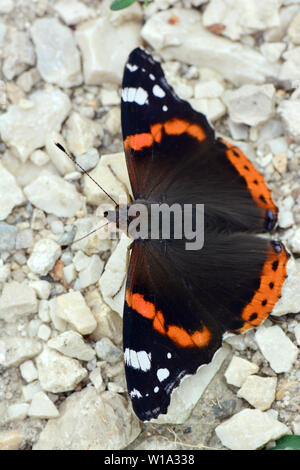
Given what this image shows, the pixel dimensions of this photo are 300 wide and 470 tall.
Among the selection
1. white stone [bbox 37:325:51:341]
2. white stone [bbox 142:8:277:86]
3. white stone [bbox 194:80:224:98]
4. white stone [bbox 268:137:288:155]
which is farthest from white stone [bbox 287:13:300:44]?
white stone [bbox 37:325:51:341]

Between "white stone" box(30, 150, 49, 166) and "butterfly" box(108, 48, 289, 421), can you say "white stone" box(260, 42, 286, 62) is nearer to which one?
"butterfly" box(108, 48, 289, 421)

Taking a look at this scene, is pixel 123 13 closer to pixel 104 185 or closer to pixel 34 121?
pixel 34 121

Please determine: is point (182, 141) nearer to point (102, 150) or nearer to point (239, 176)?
point (239, 176)

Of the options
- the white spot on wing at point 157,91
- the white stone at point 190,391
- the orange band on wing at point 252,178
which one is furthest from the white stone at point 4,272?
the orange band on wing at point 252,178

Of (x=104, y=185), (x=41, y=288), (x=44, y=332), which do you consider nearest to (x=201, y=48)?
(x=104, y=185)

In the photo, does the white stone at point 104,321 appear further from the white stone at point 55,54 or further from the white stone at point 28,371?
the white stone at point 55,54

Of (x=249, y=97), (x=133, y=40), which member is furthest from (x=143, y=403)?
(x=133, y=40)
